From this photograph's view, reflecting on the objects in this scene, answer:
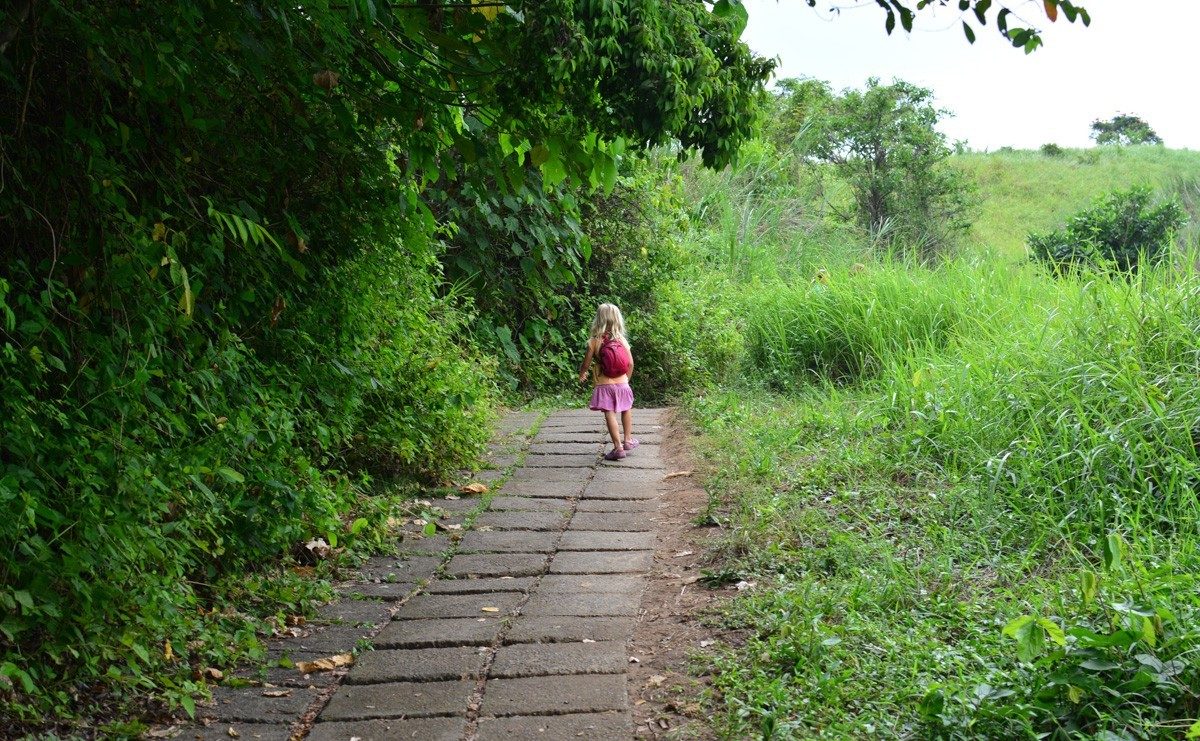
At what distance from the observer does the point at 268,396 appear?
189 inches

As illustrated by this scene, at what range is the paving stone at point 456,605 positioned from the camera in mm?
4594

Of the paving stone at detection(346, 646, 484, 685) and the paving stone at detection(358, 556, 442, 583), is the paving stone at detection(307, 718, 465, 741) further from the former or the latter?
the paving stone at detection(358, 556, 442, 583)

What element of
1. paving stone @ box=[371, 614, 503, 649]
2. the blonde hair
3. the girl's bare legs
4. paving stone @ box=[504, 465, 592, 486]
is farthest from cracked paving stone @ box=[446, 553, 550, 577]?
the blonde hair

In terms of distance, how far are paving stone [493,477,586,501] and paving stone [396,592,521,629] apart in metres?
1.85

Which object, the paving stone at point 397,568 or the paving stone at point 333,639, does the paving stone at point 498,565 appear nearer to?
the paving stone at point 397,568

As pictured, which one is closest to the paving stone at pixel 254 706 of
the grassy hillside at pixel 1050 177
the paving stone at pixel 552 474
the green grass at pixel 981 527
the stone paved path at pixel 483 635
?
the stone paved path at pixel 483 635

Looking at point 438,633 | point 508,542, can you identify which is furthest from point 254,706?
point 508,542

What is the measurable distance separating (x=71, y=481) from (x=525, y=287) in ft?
24.9

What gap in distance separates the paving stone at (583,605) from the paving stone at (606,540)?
0.76 meters

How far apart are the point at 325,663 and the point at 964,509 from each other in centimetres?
314

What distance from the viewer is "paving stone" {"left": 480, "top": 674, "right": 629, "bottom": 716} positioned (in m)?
3.56

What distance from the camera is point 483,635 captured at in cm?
429

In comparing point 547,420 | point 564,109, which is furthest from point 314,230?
point 547,420

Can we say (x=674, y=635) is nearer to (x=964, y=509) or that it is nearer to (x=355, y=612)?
(x=355, y=612)
